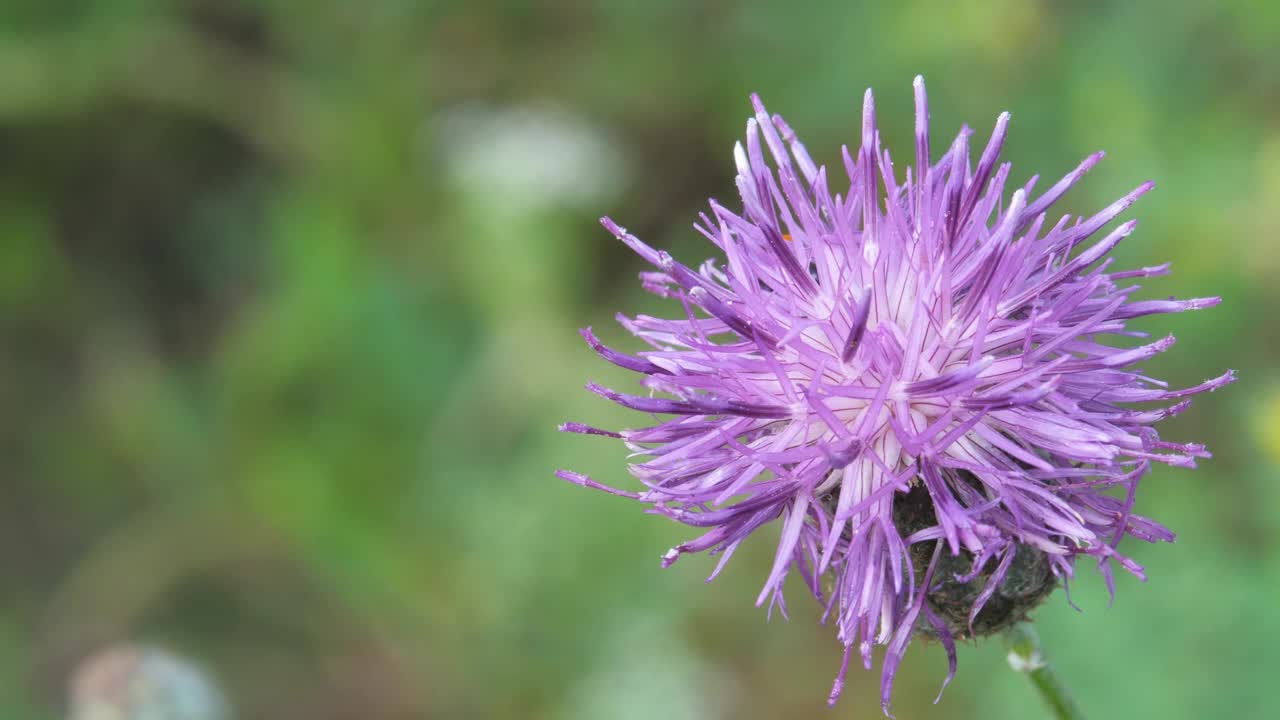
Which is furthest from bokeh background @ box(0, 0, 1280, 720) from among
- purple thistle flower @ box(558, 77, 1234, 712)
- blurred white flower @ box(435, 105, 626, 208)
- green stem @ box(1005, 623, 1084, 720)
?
purple thistle flower @ box(558, 77, 1234, 712)

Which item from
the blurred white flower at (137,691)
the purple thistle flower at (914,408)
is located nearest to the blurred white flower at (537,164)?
the blurred white flower at (137,691)

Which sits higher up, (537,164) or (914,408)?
(537,164)

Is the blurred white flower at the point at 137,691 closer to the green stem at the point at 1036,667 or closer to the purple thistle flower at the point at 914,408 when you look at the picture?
the purple thistle flower at the point at 914,408

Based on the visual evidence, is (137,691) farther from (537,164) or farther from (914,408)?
(914,408)

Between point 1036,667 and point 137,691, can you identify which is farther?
point 137,691

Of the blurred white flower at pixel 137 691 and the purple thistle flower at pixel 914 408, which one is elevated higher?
the blurred white flower at pixel 137 691

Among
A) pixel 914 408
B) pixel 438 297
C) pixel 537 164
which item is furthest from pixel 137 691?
pixel 914 408

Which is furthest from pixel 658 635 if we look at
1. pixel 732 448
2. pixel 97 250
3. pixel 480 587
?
pixel 97 250
